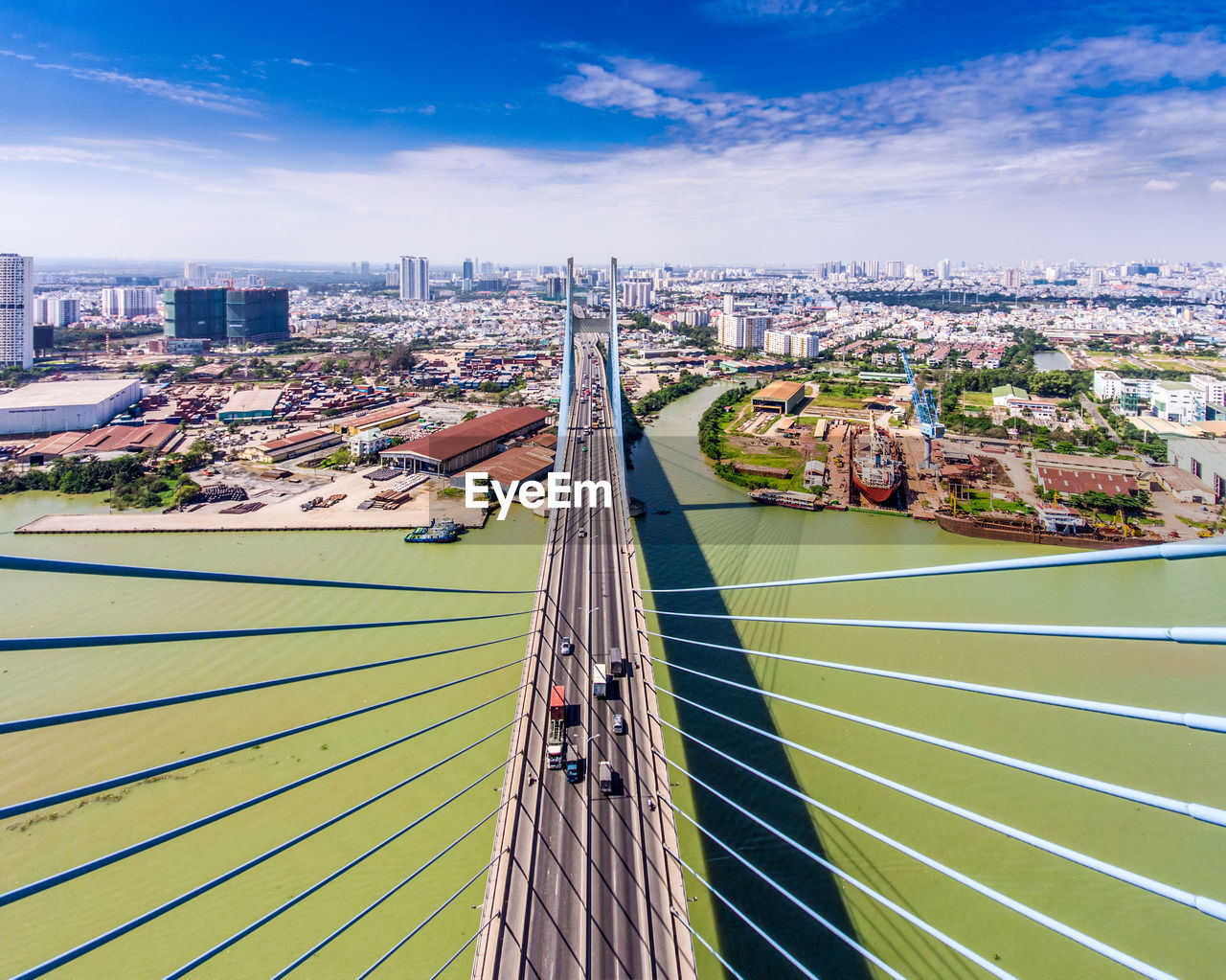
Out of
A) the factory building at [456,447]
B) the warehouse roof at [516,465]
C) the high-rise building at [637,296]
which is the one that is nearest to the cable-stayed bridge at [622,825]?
the warehouse roof at [516,465]

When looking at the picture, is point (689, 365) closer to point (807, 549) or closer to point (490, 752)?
point (807, 549)

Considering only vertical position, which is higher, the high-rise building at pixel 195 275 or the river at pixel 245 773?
the high-rise building at pixel 195 275

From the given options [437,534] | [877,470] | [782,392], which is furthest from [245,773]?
[782,392]

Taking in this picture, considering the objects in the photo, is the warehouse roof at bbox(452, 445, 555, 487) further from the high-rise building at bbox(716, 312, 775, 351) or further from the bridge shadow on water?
the high-rise building at bbox(716, 312, 775, 351)

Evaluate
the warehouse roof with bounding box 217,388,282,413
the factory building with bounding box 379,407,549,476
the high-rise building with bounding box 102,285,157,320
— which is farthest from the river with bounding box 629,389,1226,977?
the high-rise building with bounding box 102,285,157,320

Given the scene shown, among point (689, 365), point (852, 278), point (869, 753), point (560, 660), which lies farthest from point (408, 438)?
point (852, 278)

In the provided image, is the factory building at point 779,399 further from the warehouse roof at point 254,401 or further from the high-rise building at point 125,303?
the high-rise building at point 125,303
